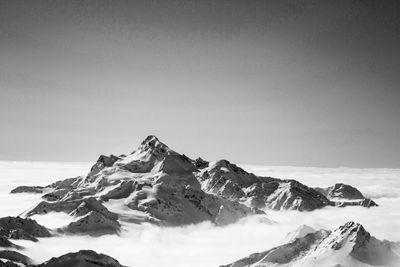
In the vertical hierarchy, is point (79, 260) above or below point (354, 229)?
below

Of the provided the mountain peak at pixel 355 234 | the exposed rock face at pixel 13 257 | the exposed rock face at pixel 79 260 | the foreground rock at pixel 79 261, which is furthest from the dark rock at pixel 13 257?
the mountain peak at pixel 355 234

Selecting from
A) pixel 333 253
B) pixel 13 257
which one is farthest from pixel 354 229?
pixel 13 257

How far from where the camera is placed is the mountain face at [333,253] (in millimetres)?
166125

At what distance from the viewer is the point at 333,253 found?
549ft

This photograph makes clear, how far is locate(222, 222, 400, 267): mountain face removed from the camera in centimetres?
16612

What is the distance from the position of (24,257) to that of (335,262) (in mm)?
109756

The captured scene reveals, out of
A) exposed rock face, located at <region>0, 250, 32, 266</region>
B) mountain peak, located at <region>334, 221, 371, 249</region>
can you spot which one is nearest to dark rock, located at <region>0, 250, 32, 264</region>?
exposed rock face, located at <region>0, 250, 32, 266</region>

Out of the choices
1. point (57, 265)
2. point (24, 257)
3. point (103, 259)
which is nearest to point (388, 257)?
point (103, 259)

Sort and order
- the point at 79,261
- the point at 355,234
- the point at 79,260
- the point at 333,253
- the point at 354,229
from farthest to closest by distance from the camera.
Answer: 1. the point at 354,229
2. the point at 355,234
3. the point at 333,253
4. the point at 79,260
5. the point at 79,261

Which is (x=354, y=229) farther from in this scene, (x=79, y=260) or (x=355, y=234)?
(x=79, y=260)

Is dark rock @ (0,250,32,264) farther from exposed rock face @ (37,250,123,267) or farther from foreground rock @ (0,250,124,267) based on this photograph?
exposed rock face @ (37,250,123,267)

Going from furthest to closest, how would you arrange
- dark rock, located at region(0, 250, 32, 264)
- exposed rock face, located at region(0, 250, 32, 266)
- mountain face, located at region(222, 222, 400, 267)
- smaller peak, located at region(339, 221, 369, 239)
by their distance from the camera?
smaller peak, located at region(339, 221, 369, 239) < mountain face, located at region(222, 222, 400, 267) < dark rock, located at region(0, 250, 32, 264) < exposed rock face, located at region(0, 250, 32, 266)

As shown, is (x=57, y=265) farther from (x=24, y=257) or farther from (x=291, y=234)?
(x=291, y=234)

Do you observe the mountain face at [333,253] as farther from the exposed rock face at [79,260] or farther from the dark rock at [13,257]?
the dark rock at [13,257]
